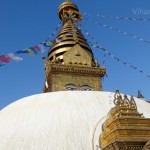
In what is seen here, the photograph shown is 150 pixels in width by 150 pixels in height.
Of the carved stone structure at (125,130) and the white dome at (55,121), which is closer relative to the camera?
the carved stone structure at (125,130)

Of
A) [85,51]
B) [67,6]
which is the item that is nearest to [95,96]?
[85,51]

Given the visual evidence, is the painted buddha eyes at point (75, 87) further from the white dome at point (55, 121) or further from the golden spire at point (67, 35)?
the white dome at point (55, 121)

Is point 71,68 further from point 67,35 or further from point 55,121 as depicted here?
point 55,121

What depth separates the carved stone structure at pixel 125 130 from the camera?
22.6 feet

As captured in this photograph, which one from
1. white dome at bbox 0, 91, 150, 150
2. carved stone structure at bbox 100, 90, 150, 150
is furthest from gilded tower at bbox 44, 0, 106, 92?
carved stone structure at bbox 100, 90, 150, 150

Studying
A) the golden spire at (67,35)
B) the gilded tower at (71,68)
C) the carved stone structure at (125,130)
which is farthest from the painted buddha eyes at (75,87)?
the carved stone structure at (125,130)

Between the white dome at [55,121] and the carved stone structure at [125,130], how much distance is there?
0.50m

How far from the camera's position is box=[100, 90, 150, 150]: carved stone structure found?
6.89 m

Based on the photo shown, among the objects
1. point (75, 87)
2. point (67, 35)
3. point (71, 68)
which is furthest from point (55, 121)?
point (67, 35)

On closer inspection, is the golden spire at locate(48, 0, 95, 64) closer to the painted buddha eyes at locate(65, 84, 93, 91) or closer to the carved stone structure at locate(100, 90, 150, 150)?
the painted buddha eyes at locate(65, 84, 93, 91)

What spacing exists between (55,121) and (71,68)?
10.6m

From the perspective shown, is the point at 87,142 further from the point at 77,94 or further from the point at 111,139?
the point at 77,94

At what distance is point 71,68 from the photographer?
18.4 m

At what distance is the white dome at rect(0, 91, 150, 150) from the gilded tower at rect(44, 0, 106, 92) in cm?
861
